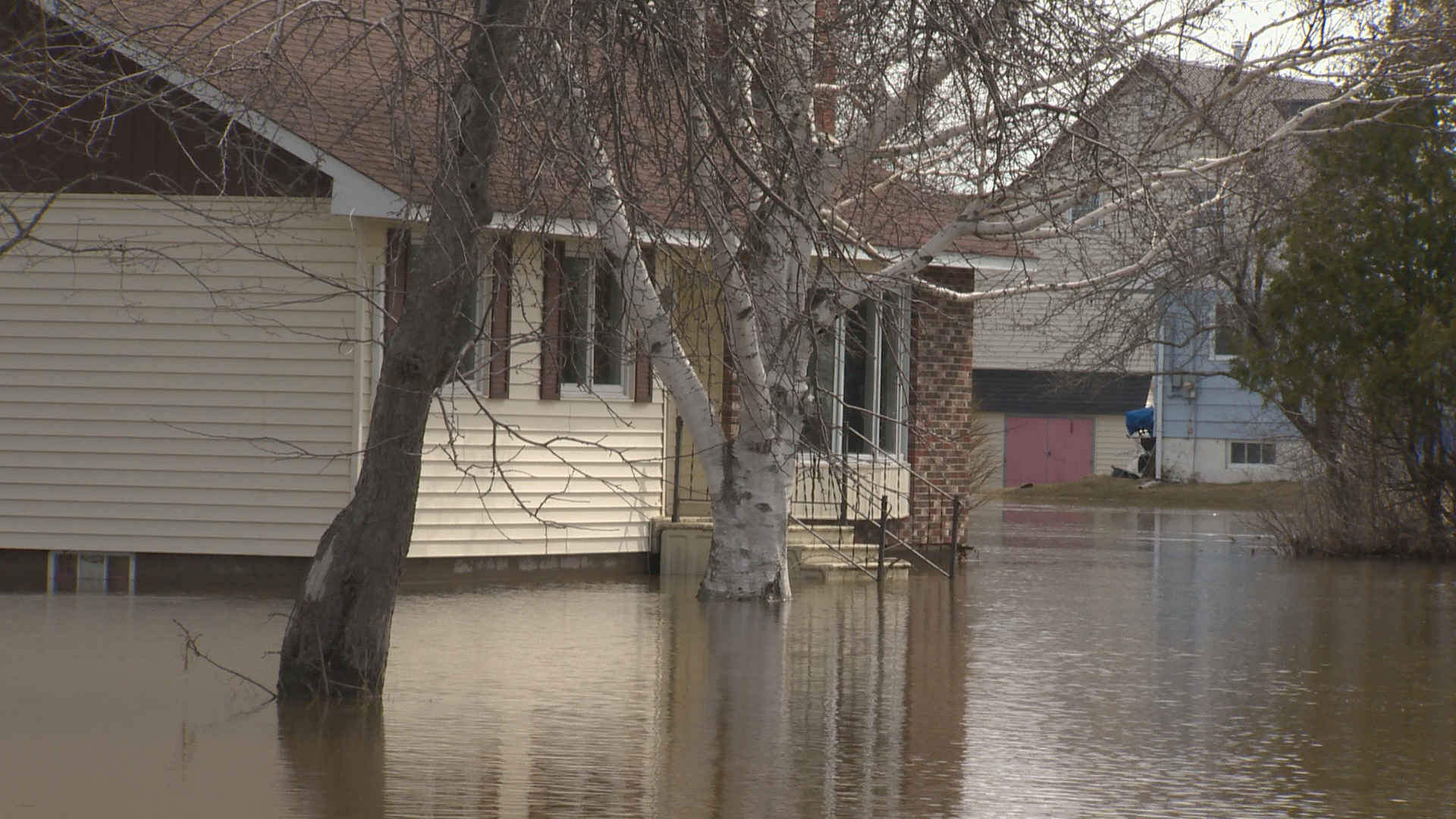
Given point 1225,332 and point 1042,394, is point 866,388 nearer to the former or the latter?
point 1225,332

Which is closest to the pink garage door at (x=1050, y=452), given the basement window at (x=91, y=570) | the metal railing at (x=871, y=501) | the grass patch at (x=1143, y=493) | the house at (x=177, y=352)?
the grass patch at (x=1143, y=493)

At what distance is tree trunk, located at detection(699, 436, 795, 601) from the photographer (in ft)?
50.9

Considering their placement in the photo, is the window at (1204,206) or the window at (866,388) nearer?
the window at (1204,206)

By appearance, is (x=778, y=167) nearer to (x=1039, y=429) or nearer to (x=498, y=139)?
(x=498, y=139)

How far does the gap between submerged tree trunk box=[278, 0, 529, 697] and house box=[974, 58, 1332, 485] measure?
9.27m

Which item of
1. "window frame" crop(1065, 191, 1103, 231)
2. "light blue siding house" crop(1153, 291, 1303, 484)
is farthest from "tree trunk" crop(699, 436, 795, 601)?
"light blue siding house" crop(1153, 291, 1303, 484)

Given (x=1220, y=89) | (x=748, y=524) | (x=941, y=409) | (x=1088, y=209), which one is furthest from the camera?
(x=941, y=409)

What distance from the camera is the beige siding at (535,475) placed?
54.8 ft

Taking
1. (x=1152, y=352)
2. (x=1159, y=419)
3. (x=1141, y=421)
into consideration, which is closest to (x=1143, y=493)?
(x=1159, y=419)

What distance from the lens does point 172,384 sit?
16109mm

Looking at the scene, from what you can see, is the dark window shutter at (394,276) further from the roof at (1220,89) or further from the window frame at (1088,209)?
the roof at (1220,89)

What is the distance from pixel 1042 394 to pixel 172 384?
3413 cm

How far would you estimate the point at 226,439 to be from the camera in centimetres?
1566

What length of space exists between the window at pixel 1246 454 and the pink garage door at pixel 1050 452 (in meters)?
6.86
